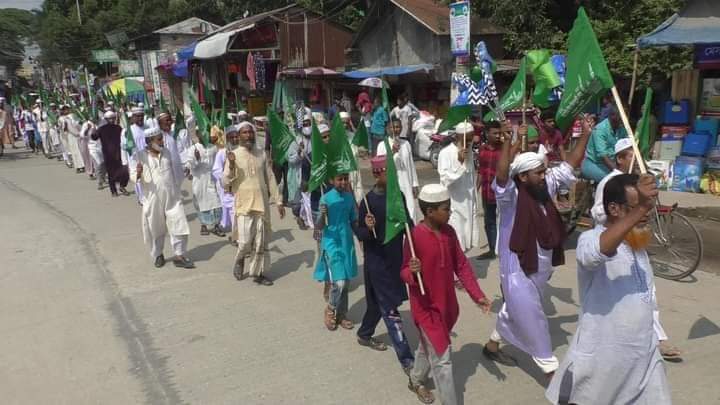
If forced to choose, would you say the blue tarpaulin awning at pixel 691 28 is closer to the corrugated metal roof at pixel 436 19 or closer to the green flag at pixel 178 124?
the corrugated metal roof at pixel 436 19

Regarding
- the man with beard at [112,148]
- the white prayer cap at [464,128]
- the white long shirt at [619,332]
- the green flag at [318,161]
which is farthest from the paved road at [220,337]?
the man with beard at [112,148]

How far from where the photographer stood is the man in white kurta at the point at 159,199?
6559 mm

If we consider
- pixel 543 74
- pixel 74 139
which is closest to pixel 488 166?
pixel 543 74

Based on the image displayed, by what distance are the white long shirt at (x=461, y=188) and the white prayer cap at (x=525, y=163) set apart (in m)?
2.15

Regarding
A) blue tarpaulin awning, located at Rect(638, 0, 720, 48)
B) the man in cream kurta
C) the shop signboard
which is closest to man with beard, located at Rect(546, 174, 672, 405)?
the man in cream kurta

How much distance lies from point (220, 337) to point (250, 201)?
164cm

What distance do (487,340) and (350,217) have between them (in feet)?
4.69

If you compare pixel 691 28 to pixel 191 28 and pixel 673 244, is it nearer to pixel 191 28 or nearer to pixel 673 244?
pixel 673 244

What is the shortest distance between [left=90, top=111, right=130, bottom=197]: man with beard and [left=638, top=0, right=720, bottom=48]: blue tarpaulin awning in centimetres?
918

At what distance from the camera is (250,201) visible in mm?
5969

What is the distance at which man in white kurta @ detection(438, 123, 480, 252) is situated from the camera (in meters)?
5.74

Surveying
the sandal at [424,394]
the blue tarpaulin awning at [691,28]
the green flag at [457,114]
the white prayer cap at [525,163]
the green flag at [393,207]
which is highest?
the blue tarpaulin awning at [691,28]

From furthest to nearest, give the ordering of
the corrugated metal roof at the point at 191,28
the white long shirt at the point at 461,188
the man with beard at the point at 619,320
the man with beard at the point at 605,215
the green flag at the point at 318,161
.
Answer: the corrugated metal roof at the point at 191,28 < the white long shirt at the point at 461,188 < the green flag at the point at 318,161 < the man with beard at the point at 605,215 < the man with beard at the point at 619,320

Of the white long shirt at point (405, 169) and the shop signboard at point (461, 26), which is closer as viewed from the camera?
the white long shirt at point (405, 169)
